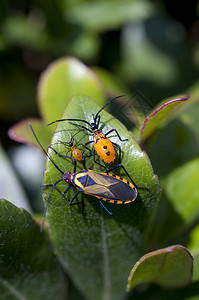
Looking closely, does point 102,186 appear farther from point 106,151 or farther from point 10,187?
point 10,187

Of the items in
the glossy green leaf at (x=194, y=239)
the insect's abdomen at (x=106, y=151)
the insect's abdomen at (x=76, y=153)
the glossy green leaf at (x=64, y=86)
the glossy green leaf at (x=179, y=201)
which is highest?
the glossy green leaf at (x=64, y=86)

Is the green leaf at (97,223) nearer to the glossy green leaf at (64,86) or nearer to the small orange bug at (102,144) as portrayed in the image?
the small orange bug at (102,144)

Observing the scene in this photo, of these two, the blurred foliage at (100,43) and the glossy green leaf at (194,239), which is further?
the blurred foliage at (100,43)

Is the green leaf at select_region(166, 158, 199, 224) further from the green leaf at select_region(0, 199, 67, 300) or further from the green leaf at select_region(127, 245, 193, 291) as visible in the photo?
the green leaf at select_region(0, 199, 67, 300)

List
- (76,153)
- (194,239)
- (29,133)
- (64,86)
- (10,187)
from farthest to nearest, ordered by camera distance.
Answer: (10,187), (64,86), (194,239), (29,133), (76,153)

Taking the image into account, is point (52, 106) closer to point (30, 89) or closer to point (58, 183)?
point (58, 183)

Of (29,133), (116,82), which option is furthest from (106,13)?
(29,133)

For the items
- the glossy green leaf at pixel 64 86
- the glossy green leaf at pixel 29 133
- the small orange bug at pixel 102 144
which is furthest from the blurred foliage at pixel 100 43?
the small orange bug at pixel 102 144
